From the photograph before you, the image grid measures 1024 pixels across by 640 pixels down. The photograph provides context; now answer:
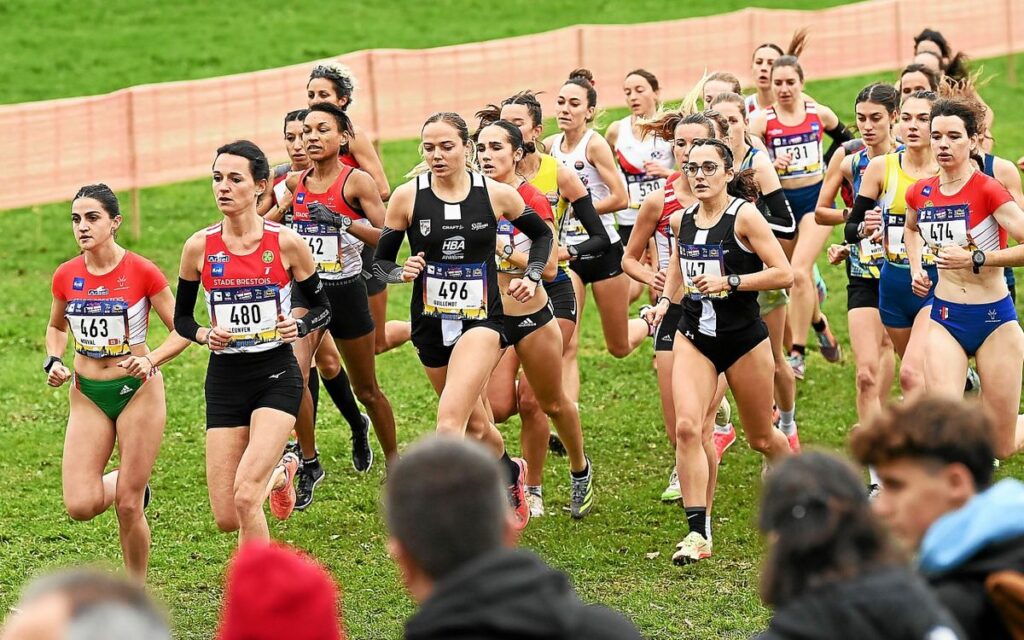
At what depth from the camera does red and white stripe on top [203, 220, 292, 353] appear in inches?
295

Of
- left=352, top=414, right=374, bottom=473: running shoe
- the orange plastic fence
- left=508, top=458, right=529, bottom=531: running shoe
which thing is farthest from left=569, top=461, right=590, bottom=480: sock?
the orange plastic fence

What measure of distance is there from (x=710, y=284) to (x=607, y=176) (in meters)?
2.58

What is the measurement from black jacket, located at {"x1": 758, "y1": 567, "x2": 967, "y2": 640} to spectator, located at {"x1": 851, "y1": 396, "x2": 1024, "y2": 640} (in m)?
0.23

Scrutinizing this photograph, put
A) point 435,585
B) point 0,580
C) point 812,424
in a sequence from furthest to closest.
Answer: point 812,424
point 0,580
point 435,585

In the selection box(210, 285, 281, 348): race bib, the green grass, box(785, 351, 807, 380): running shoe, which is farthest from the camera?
the green grass

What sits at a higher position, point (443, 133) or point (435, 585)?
point (443, 133)

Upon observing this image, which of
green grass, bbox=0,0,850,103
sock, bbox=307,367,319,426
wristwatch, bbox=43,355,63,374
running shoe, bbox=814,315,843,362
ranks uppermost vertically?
Answer: green grass, bbox=0,0,850,103

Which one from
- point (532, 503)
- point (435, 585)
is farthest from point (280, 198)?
point (435, 585)

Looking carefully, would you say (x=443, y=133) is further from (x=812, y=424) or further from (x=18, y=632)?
(x=18, y=632)

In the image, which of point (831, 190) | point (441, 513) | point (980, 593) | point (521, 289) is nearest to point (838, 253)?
point (831, 190)

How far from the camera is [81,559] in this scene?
8484mm

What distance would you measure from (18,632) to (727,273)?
5.67 metres

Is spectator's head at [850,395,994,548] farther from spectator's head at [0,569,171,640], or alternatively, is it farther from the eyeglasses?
the eyeglasses

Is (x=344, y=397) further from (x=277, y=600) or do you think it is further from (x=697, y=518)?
(x=277, y=600)
